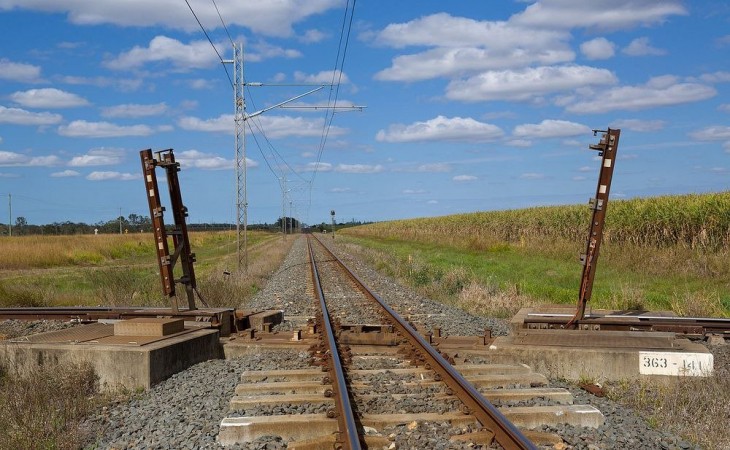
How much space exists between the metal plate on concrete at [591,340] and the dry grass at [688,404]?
0.59 meters

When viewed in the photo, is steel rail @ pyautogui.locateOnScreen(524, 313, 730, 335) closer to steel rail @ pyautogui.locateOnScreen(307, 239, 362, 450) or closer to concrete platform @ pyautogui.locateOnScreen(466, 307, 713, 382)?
concrete platform @ pyautogui.locateOnScreen(466, 307, 713, 382)

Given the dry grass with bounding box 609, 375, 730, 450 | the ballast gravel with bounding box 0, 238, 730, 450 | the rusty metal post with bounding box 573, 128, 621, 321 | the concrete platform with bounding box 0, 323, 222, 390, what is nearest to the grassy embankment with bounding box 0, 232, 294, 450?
the concrete platform with bounding box 0, 323, 222, 390

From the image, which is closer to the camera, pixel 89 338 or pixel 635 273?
pixel 89 338

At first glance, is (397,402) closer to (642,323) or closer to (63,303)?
(642,323)

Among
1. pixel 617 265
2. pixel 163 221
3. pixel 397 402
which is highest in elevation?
pixel 163 221

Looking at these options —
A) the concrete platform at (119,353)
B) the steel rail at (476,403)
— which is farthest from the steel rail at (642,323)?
the concrete platform at (119,353)

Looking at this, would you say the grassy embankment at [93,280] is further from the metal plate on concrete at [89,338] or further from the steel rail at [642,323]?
the steel rail at [642,323]

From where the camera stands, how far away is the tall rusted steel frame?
11.1 metres

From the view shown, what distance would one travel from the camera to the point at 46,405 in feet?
24.1

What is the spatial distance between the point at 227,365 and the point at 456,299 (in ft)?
30.4

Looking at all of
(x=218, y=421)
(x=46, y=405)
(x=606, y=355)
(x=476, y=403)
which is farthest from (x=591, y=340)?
(x=46, y=405)

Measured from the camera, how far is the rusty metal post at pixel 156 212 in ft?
36.4

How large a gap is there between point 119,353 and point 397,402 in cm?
335

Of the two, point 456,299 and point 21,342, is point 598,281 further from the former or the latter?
point 21,342
